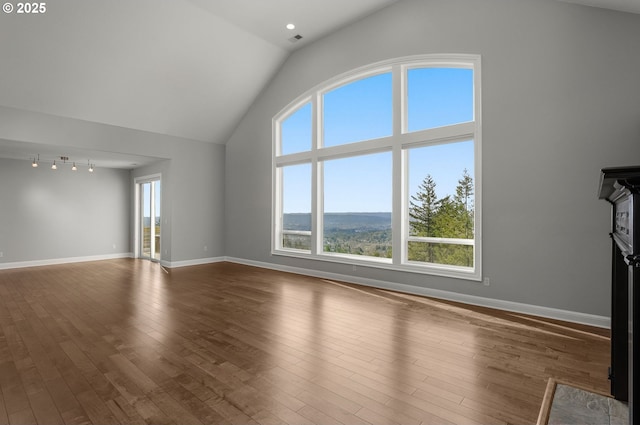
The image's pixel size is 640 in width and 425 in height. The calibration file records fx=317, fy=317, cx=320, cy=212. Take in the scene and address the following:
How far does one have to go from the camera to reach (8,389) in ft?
7.43

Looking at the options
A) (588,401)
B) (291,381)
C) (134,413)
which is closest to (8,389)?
(134,413)

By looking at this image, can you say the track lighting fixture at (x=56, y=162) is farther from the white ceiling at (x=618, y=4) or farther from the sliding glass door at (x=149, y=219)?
the white ceiling at (x=618, y=4)

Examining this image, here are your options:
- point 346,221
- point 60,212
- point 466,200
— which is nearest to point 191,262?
point 60,212

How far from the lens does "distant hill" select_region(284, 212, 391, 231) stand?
5.58 meters

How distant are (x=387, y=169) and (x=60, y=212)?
8273 mm

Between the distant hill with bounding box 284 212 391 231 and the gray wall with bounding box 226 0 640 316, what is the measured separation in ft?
3.49

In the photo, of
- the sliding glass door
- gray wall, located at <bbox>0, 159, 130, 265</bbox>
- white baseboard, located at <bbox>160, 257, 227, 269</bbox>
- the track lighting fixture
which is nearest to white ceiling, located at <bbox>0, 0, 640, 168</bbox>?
the track lighting fixture

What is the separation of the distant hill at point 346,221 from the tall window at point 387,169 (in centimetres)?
2

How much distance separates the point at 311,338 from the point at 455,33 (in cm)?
456

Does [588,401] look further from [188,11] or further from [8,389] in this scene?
[188,11]

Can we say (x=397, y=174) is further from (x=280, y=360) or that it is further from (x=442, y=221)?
(x=280, y=360)

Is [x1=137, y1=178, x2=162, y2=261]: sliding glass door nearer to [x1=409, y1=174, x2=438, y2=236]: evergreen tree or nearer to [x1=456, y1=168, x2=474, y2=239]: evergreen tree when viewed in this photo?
[x1=409, y1=174, x2=438, y2=236]: evergreen tree

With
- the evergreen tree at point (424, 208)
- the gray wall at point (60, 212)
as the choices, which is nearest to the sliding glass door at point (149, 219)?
the gray wall at point (60, 212)

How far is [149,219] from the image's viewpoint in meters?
8.79
